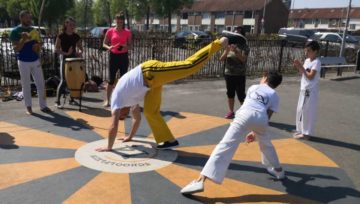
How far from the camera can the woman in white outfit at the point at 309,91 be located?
6289mm

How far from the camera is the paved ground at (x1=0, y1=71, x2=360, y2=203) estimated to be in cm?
434

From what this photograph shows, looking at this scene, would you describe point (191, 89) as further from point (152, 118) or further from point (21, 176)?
point (21, 176)

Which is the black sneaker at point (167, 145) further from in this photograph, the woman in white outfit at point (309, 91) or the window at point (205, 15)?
the window at point (205, 15)

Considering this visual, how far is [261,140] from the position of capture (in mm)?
4605

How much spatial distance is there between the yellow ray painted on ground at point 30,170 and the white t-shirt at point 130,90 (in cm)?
98

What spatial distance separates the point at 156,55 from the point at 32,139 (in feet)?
22.1

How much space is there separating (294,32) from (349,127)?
3593 centimetres

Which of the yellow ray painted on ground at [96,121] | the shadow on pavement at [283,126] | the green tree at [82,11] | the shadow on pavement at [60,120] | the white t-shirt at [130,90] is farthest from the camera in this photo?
the green tree at [82,11]

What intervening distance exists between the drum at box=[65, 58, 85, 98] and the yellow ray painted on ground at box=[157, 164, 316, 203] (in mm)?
3688

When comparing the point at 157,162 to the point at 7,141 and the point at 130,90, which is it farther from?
A: the point at 7,141

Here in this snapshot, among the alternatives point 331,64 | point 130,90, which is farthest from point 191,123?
point 331,64

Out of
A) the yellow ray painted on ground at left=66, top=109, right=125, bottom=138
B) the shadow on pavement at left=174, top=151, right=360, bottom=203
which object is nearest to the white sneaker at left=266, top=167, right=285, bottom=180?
the shadow on pavement at left=174, top=151, right=360, bottom=203

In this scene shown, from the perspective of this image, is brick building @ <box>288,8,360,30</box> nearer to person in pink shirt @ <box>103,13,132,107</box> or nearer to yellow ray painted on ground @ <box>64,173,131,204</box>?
person in pink shirt @ <box>103,13,132,107</box>

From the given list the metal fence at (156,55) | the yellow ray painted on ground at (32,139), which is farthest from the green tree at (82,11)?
the yellow ray painted on ground at (32,139)
